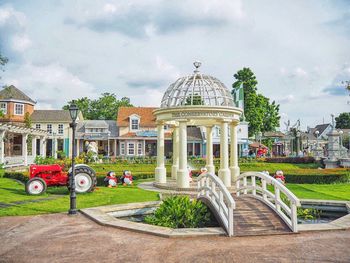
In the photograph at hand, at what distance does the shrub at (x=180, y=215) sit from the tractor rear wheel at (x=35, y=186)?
651cm

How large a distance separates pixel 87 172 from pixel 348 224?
10677 millimetres

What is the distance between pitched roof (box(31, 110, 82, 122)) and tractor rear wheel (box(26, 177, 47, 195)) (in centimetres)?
3550

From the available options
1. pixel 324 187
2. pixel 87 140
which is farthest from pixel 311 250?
pixel 87 140

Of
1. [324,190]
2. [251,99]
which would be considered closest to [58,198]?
[324,190]

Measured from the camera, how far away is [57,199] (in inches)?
567

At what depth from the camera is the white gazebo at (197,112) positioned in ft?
55.4

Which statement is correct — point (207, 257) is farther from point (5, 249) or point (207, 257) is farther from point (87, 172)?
point (87, 172)

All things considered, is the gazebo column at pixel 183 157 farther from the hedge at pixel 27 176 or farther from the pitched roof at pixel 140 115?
the pitched roof at pixel 140 115

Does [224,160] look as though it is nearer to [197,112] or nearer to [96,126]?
[197,112]

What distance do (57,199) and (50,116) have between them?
3856 centimetres

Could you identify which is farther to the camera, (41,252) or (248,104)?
(248,104)

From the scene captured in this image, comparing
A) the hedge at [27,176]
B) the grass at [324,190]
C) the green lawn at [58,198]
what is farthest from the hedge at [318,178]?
the hedge at [27,176]

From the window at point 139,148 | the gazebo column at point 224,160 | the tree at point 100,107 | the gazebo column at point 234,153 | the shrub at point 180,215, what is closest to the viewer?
the shrub at point 180,215

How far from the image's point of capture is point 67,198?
48.2 feet
